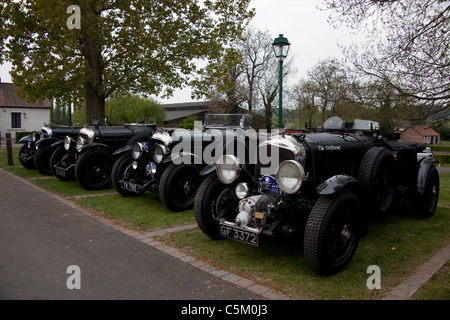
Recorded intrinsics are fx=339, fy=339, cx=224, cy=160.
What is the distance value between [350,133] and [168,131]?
3701mm

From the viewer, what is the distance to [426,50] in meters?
8.17

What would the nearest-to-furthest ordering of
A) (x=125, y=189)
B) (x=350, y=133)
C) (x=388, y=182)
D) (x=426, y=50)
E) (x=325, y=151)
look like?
(x=325, y=151)
(x=388, y=182)
(x=350, y=133)
(x=125, y=189)
(x=426, y=50)

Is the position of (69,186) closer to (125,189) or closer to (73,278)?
(125,189)

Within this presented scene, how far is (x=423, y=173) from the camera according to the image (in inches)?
235

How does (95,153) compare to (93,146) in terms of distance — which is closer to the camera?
(95,153)

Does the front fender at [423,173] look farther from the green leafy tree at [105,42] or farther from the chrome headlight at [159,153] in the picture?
the green leafy tree at [105,42]

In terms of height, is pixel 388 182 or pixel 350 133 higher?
→ pixel 350 133

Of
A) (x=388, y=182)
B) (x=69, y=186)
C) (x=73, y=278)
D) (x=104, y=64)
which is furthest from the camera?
(x=104, y=64)

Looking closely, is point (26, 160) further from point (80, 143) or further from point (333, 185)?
point (333, 185)

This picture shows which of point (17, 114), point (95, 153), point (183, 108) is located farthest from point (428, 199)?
point (183, 108)

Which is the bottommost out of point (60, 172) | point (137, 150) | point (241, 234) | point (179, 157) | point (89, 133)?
point (241, 234)

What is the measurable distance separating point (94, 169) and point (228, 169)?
518 cm

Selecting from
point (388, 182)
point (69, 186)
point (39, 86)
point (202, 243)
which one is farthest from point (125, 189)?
point (39, 86)

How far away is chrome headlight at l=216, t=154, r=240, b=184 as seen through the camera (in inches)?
170
